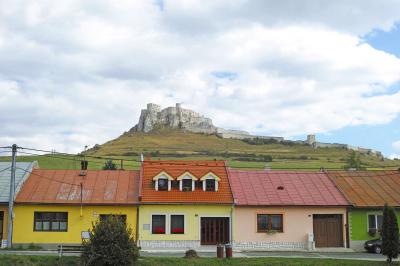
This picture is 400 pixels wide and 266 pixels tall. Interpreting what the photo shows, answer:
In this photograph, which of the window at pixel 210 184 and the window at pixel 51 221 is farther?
the window at pixel 210 184

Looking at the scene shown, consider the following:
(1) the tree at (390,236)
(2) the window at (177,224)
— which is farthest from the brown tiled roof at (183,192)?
(1) the tree at (390,236)

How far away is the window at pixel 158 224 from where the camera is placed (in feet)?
133

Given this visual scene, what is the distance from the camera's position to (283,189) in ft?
143

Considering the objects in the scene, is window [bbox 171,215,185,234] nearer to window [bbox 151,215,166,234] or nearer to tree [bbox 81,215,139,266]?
window [bbox 151,215,166,234]

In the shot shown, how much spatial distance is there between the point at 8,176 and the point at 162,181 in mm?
11969

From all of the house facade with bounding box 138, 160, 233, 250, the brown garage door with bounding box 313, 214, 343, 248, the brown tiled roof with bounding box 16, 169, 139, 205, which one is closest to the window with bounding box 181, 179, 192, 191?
the house facade with bounding box 138, 160, 233, 250

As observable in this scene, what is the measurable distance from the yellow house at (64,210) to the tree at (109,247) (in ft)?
36.5

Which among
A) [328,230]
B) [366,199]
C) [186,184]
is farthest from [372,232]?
[186,184]

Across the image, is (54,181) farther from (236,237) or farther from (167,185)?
(236,237)

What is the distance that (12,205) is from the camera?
38.8 meters

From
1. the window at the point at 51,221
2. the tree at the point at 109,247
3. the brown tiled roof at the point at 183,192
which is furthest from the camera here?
the brown tiled roof at the point at 183,192

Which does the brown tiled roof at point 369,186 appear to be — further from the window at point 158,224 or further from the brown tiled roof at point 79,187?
the brown tiled roof at point 79,187

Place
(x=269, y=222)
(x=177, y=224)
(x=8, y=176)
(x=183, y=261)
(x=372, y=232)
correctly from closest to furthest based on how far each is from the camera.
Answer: (x=183, y=261), (x=177, y=224), (x=372, y=232), (x=269, y=222), (x=8, y=176)

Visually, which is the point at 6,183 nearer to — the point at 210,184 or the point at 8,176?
the point at 8,176
